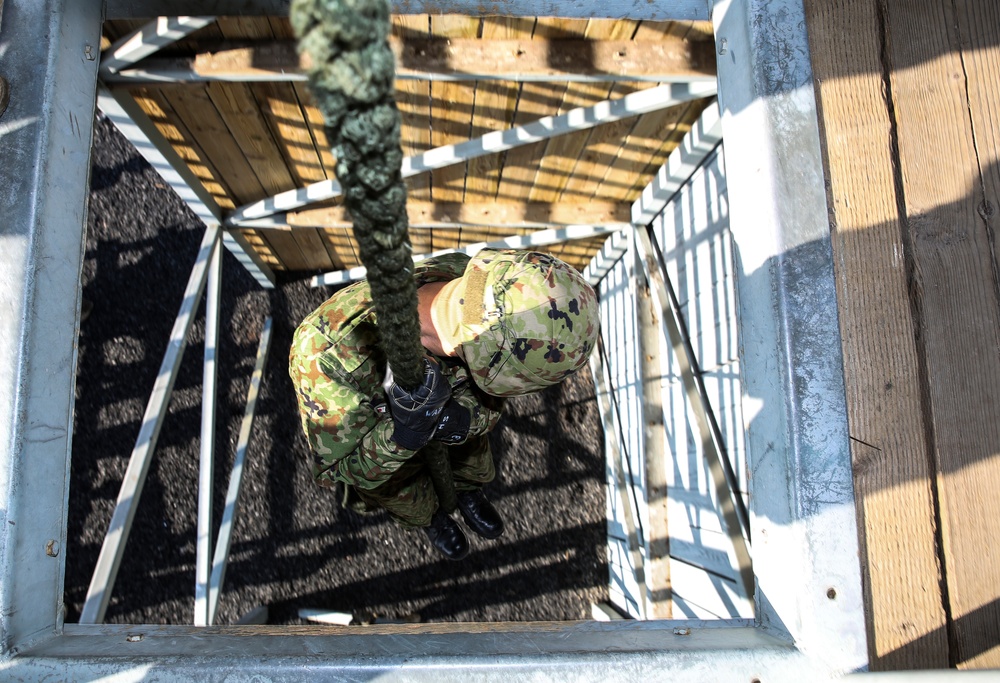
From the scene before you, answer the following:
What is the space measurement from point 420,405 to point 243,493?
9.49 ft

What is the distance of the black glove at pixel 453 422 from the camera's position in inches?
68.8

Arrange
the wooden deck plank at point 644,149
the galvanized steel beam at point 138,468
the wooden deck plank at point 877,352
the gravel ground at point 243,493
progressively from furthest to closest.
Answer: the gravel ground at point 243,493 < the wooden deck plank at point 644,149 < the galvanized steel beam at point 138,468 < the wooden deck plank at point 877,352

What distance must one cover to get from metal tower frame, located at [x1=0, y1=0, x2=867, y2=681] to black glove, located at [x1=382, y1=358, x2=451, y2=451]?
0.53 metres

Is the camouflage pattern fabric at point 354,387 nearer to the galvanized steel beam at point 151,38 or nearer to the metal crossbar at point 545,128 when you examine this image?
the metal crossbar at point 545,128

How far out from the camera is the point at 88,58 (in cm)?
145

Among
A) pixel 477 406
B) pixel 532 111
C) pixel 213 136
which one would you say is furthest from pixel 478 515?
pixel 213 136

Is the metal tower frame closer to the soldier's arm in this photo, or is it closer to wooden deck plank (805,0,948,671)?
wooden deck plank (805,0,948,671)

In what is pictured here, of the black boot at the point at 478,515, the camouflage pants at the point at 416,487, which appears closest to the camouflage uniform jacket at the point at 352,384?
the camouflage pants at the point at 416,487

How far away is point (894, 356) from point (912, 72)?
683 millimetres

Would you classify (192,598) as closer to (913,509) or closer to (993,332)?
(913,509)

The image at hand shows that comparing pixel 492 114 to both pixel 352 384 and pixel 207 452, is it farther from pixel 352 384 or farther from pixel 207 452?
pixel 207 452

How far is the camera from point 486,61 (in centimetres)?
217

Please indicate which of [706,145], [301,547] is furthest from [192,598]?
[706,145]

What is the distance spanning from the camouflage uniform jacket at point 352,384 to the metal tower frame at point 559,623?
26.6 inches
